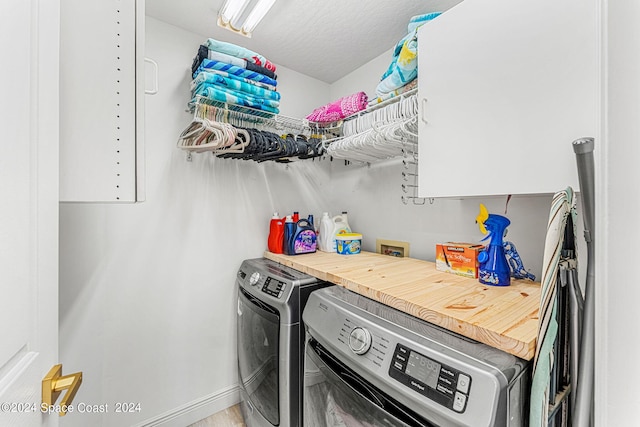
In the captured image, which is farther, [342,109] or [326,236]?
[326,236]

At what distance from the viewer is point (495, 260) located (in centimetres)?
113

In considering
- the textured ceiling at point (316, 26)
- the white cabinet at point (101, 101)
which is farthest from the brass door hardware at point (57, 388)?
the textured ceiling at point (316, 26)

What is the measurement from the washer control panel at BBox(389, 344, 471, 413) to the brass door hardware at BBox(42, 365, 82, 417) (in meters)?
0.77

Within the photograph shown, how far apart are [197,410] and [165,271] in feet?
3.15

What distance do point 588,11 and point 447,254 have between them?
3.34 feet

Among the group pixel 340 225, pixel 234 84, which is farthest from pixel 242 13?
pixel 340 225

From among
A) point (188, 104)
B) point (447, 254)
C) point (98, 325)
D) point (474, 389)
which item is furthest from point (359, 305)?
point (188, 104)

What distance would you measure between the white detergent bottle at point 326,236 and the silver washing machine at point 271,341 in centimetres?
44

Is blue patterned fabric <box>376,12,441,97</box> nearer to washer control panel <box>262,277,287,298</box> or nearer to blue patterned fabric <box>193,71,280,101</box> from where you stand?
blue patterned fabric <box>193,71,280,101</box>

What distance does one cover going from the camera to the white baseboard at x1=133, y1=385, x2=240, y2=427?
5.28 ft

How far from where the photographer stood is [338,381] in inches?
36.6

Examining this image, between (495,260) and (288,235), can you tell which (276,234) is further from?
(495,260)

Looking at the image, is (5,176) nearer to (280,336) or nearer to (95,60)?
(95,60)

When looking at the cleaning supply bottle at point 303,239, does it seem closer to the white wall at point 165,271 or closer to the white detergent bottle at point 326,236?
the white detergent bottle at point 326,236
